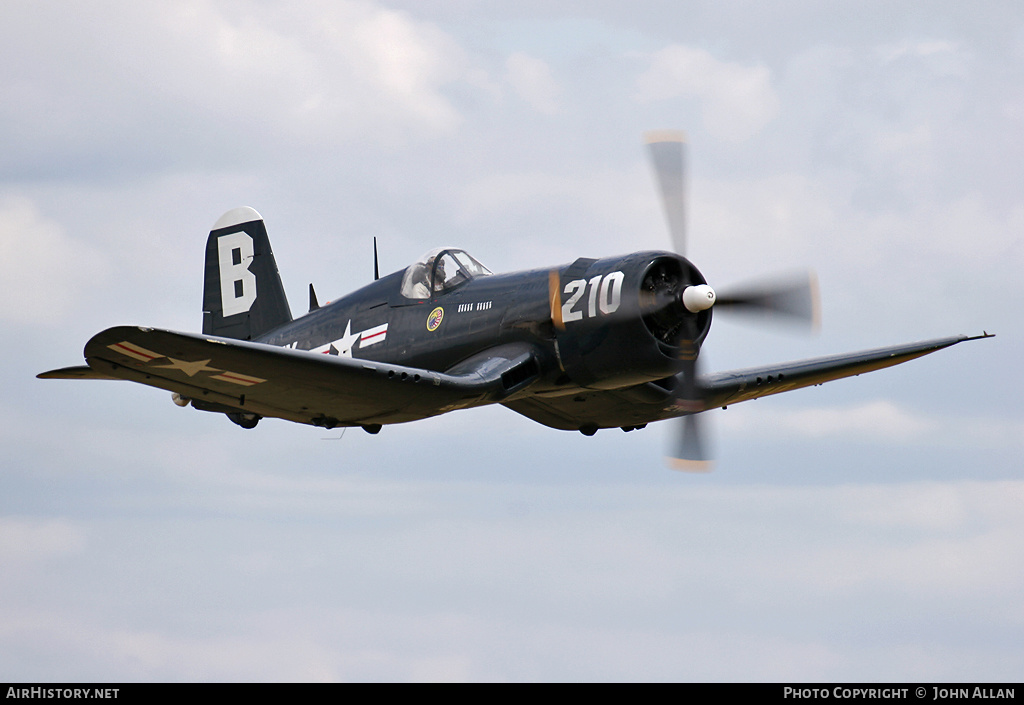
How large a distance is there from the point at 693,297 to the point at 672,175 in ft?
6.69

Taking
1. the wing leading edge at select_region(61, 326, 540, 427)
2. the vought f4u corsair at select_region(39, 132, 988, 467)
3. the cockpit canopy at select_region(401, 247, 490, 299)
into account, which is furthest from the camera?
the cockpit canopy at select_region(401, 247, 490, 299)

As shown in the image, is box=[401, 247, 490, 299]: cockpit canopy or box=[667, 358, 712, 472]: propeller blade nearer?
box=[667, 358, 712, 472]: propeller blade

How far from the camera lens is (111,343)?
13695 mm

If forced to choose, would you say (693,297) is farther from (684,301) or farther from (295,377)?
(295,377)

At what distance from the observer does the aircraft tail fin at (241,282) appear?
2148 centimetres

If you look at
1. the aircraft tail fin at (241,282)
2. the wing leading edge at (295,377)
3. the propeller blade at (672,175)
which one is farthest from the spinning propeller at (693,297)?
the aircraft tail fin at (241,282)

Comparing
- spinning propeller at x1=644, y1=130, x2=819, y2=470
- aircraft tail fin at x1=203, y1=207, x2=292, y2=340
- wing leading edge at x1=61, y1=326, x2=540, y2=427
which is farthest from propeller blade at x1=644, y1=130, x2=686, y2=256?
aircraft tail fin at x1=203, y1=207, x2=292, y2=340

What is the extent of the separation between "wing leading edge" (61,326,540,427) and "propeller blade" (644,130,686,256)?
2555mm

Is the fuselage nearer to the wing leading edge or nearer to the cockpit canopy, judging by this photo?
the cockpit canopy

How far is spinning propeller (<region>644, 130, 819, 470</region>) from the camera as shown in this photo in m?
16.2

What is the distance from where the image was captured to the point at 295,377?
15258 millimetres
